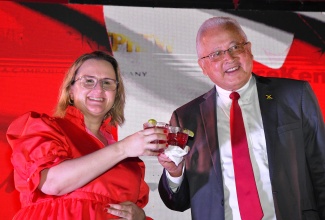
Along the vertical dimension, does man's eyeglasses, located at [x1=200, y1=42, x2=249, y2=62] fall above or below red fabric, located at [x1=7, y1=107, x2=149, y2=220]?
above

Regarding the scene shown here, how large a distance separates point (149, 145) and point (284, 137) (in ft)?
2.61

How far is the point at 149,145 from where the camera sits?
215cm

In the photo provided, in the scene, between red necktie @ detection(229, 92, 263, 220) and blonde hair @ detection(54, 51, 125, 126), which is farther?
blonde hair @ detection(54, 51, 125, 126)

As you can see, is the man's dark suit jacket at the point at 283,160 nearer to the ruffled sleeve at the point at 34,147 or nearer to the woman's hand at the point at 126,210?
the woman's hand at the point at 126,210

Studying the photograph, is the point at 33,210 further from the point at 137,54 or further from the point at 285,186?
the point at 137,54

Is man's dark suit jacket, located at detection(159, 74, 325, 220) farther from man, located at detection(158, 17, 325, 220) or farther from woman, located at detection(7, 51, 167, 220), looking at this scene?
woman, located at detection(7, 51, 167, 220)

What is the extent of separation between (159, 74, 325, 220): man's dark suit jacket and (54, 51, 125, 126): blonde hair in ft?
1.50

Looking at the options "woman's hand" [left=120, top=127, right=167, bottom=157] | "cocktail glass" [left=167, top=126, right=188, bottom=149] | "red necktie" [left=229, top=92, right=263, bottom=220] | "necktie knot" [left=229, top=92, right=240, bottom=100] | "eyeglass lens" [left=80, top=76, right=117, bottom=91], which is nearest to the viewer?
"woman's hand" [left=120, top=127, right=167, bottom=157]

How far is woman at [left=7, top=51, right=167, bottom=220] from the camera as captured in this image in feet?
7.15

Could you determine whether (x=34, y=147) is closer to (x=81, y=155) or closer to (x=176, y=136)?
(x=81, y=155)

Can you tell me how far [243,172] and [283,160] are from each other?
209 mm

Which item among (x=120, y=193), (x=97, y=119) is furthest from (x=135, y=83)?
(x=120, y=193)

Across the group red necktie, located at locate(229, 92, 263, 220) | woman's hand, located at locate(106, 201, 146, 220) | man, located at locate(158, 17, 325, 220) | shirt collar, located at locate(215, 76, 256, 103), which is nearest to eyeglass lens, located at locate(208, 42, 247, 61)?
man, located at locate(158, 17, 325, 220)

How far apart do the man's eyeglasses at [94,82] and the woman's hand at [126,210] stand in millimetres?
608
